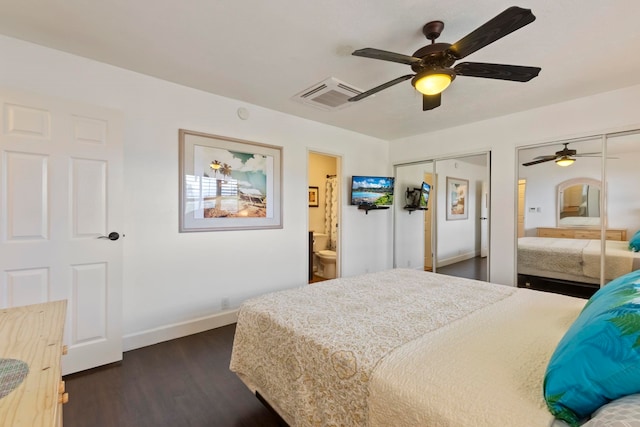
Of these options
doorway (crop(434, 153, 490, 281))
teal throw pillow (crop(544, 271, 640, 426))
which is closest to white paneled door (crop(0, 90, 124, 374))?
teal throw pillow (crop(544, 271, 640, 426))

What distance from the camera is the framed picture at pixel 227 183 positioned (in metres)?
2.92

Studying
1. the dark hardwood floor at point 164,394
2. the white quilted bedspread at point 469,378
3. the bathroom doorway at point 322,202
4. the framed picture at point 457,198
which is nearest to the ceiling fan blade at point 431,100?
the white quilted bedspread at point 469,378

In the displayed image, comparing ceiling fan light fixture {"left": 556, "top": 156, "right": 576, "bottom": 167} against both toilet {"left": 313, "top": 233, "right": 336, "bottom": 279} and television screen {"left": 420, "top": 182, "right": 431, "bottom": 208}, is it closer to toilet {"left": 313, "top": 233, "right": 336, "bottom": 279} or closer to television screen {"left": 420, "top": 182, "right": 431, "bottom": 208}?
television screen {"left": 420, "top": 182, "right": 431, "bottom": 208}

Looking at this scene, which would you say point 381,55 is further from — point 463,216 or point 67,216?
point 463,216

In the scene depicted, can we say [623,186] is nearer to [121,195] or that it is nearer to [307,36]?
[307,36]

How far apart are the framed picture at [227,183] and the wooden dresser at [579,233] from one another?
3.26 m

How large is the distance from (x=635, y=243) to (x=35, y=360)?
4.51 meters

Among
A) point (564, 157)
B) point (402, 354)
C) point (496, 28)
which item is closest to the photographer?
point (402, 354)

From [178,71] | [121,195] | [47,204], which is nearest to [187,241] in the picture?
[121,195]

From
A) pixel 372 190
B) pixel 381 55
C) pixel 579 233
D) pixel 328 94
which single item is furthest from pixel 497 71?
pixel 372 190

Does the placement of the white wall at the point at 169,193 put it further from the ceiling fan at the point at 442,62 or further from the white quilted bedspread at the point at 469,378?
the white quilted bedspread at the point at 469,378

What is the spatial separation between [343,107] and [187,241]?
2270 millimetres

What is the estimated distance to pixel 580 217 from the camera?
3.23 meters

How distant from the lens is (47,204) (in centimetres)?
213
